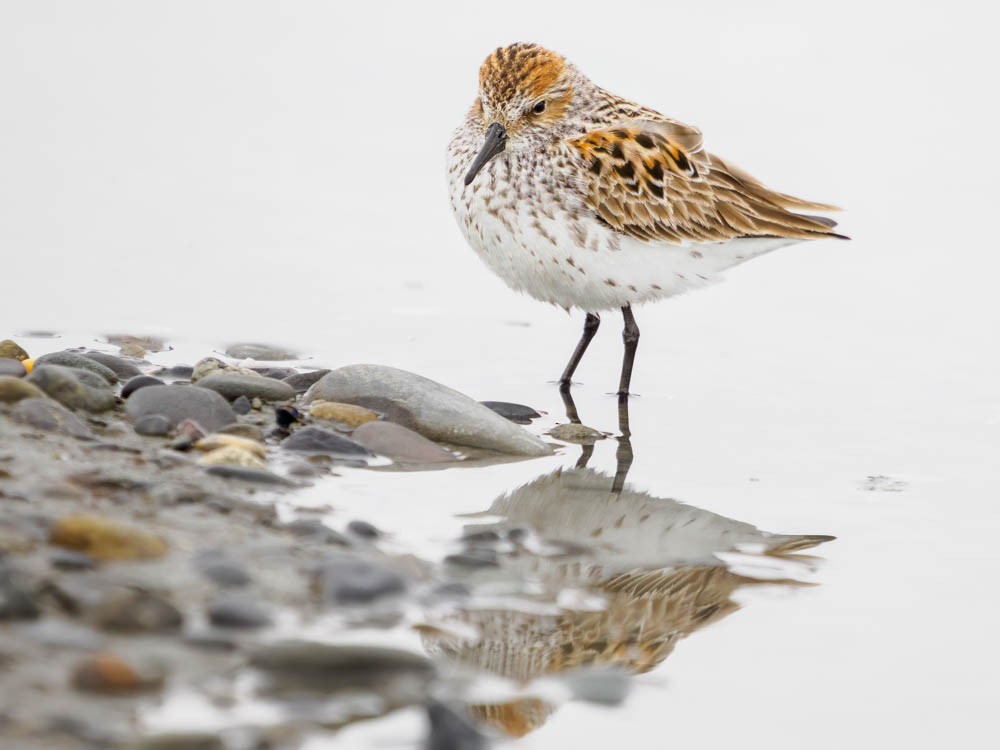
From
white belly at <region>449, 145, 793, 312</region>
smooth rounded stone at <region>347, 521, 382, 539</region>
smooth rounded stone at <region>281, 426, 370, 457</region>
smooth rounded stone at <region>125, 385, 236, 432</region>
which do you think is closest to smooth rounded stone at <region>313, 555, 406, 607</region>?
smooth rounded stone at <region>347, 521, 382, 539</region>

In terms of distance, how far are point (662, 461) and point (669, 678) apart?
279 cm

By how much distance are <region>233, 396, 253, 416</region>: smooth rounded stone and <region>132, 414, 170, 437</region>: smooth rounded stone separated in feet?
2.10

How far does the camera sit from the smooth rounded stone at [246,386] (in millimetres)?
7234

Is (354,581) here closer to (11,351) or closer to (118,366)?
(118,366)

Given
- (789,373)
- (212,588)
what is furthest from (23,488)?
(789,373)

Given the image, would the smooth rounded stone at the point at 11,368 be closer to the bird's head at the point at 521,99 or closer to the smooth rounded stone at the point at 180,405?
the smooth rounded stone at the point at 180,405

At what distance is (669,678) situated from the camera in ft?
15.7

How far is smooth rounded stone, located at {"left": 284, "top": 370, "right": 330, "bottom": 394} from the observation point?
779cm

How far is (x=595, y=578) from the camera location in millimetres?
5559

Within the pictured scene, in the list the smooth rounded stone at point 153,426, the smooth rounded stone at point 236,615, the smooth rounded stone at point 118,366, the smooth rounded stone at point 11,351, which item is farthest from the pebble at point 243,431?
the smooth rounded stone at point 236,615

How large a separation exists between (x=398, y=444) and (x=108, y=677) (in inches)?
120

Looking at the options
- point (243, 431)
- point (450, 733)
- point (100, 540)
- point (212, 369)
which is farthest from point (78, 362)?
point (450, 733)

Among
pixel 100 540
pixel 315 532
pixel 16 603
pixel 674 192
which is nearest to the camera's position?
pixel 16 603

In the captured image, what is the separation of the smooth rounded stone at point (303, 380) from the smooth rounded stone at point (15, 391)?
177cm
